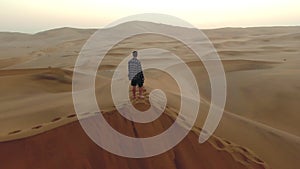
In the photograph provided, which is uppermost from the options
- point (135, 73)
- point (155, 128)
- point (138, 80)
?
point (135, 73)

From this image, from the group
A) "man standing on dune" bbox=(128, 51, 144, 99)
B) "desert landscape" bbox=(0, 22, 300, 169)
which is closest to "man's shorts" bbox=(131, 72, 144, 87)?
"man standing on dune" bbox=(128, 51, 144, 99)

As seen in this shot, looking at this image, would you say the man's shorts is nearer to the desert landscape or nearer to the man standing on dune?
the man standing on dune

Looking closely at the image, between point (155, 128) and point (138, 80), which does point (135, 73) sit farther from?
point (155, 128)

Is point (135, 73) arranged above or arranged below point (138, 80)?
above

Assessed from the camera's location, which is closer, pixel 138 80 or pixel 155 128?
pixel 155 128

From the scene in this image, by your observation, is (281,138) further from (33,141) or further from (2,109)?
(2,109)

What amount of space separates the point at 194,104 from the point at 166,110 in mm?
2283

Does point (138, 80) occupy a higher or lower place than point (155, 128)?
higher

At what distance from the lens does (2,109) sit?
377 inches

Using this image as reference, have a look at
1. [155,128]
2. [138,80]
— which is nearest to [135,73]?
[138,80]

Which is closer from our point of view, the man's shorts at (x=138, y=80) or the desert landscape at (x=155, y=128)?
the desert landscape at (x=155, y=128)

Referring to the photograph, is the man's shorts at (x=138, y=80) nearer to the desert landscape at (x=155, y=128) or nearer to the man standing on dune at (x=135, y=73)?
the man standing on dune at (x=135, y=73)

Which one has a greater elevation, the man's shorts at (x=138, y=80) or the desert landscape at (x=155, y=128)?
the man's shorts at (x=138, y=80)

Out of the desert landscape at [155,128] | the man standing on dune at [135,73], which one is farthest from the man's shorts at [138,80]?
the desert landscape at [155,128]
